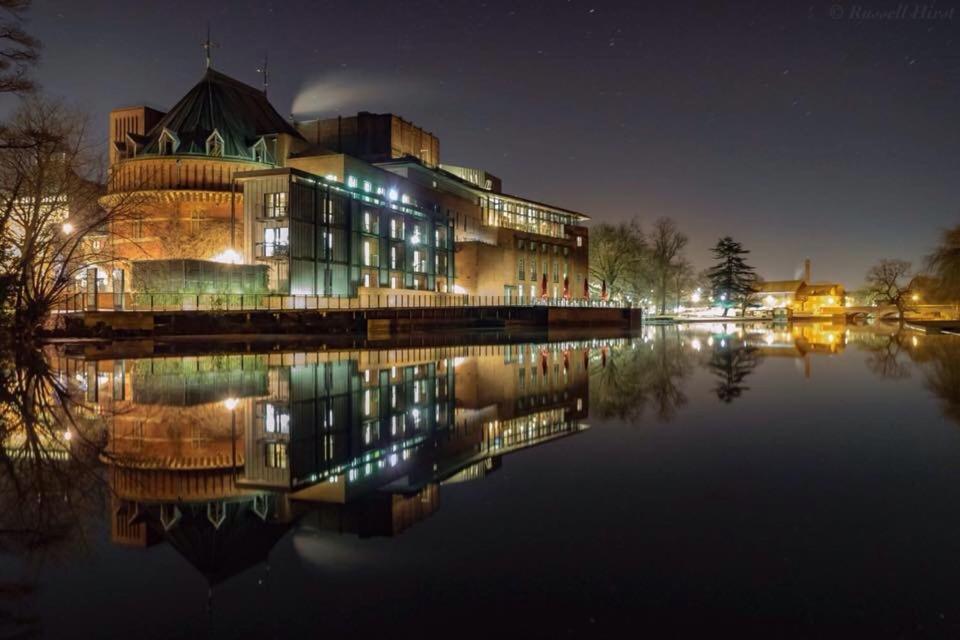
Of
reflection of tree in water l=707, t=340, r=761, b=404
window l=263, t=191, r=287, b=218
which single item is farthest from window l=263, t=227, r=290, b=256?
reflection of tree in water l=707, t=340, r=761, b=404

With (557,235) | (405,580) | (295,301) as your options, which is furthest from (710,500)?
(557,235)

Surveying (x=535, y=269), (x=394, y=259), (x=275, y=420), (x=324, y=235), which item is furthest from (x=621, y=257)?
(x=275, y=420)

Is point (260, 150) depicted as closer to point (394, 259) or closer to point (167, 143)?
point (167, 143)

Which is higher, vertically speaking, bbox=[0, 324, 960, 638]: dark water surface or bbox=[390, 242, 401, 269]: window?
bbox=[390, 242, 401, 269]: window

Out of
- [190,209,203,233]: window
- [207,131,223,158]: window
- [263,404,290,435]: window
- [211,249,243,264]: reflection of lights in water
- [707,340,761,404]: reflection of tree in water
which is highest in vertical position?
[207,131,223,158]: window

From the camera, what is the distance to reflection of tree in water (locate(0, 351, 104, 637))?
3679mm

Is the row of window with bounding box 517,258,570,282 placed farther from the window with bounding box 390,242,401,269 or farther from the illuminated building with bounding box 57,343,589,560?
the illuminated building with bounding box 57,343,589,560

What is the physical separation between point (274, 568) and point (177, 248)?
55.2m

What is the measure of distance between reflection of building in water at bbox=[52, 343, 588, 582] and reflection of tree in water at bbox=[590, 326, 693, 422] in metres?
0.47

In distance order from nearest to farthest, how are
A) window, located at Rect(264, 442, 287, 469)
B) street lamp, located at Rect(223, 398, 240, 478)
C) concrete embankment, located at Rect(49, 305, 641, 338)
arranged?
window, located at Rect(264, 442, 287, 469)
street lamp, located at Rect(223, 398, 240, 478)
concrete embankment, located at Rect(49, 305, 641, 338)

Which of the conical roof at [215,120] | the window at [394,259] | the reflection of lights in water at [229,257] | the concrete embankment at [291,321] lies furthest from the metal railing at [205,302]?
the conical roof at [215,120]

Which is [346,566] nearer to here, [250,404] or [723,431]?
[723,431]

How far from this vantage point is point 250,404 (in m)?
10.9

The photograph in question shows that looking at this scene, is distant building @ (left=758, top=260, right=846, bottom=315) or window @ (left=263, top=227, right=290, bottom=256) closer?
window @ (left=263, top=227, right=290, bottom=256)
